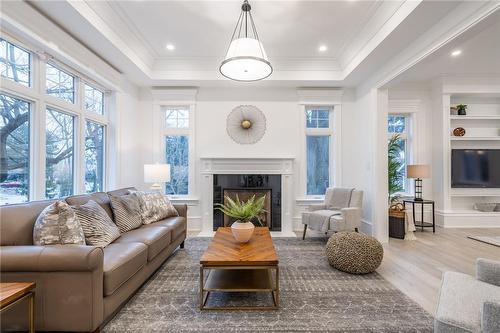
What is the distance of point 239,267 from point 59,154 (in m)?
2.71

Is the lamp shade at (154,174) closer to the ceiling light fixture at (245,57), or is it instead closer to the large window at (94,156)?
the large window at (94,156)

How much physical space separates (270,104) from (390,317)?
380cm

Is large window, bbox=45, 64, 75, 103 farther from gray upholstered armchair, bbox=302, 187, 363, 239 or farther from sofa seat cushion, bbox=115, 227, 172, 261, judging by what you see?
gray upholstered armchair, bbox=302, 187, 363, 239

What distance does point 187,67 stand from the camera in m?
4.29

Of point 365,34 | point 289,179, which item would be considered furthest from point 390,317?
point 365,34

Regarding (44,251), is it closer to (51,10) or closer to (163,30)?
(51,10)

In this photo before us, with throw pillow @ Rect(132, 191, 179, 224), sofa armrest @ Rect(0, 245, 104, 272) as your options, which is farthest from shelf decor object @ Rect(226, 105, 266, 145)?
sofa armrest @ Rect(0, 245, 104, 272)

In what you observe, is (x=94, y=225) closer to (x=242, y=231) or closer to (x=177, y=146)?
(x=242, y=231)

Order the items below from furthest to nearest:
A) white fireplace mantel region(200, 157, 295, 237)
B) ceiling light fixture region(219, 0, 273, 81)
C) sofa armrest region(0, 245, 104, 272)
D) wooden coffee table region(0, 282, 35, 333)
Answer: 1. white fireplace mantel region(200, 157, 295, 237)
2. ceiling light fixture region(219, 0, 273, 81)
3. sofa armrest region(0, 245, 104, 272)
4. wooden coffee table region(0, 282, 35, 333)

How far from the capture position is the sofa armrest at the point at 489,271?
1567mm

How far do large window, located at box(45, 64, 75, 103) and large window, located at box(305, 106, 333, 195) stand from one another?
3.87 meters

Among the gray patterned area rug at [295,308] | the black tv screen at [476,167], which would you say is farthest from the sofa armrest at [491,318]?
the black tv screen at [476,167]

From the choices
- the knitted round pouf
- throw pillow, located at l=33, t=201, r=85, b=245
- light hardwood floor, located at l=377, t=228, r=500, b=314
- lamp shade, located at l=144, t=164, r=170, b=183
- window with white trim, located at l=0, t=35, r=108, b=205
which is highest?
window with white trim, located at l=0, t=35, r=108, b=205

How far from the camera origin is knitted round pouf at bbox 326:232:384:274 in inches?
104
